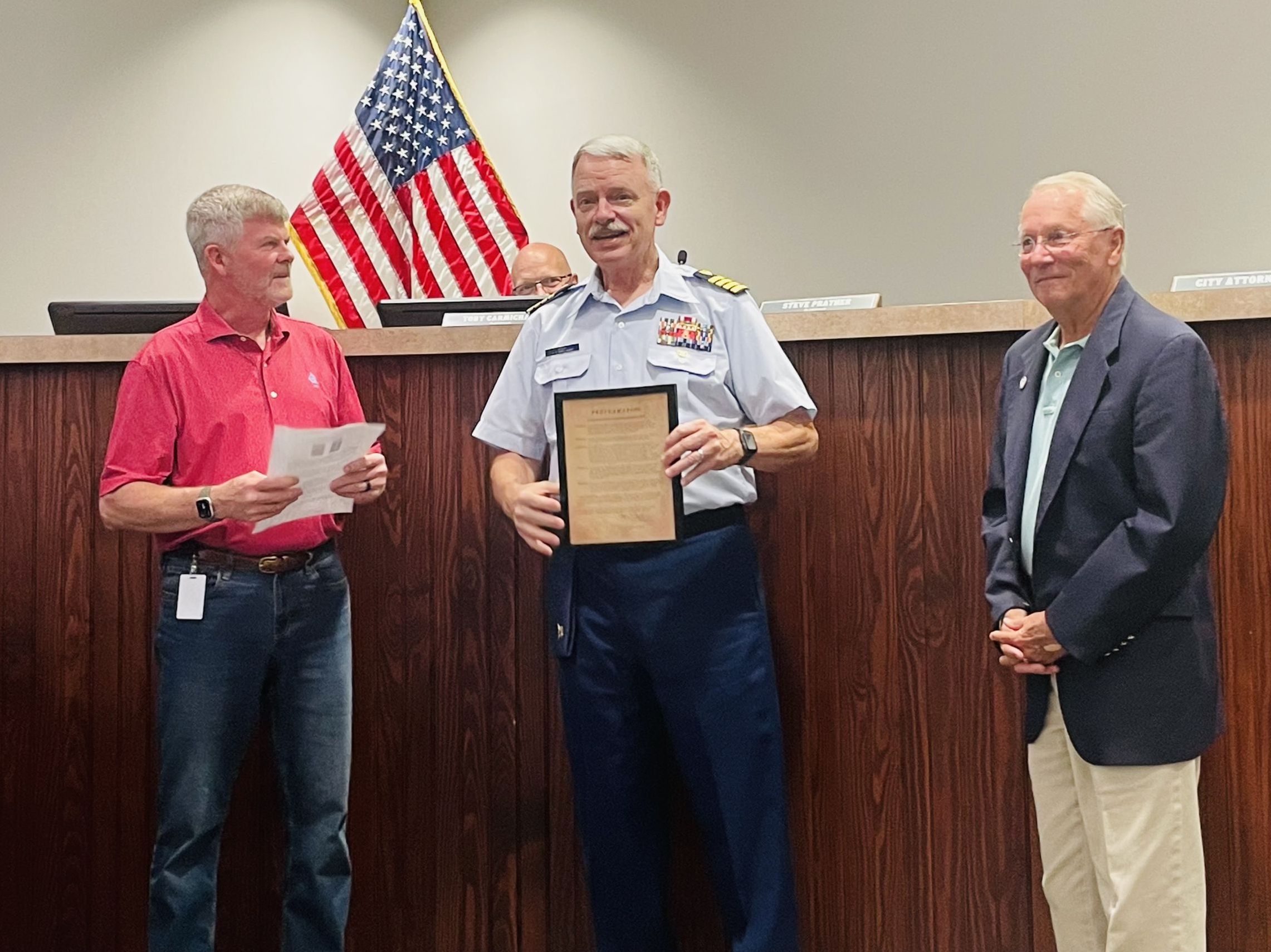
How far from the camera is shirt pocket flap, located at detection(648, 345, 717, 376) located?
2271 mm

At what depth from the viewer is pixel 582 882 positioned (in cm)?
262

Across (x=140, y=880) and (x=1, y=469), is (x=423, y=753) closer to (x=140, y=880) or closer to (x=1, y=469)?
(x=140, y=880)

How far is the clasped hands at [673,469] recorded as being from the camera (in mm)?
2064

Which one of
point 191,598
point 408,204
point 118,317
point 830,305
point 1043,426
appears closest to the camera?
point 1043,426

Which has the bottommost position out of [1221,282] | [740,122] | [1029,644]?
[1029,644]

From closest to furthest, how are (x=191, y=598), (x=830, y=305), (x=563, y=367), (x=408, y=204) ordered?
(x=191, y=598) → (x=563, y=367) → (x=830, y=305) → (x=408, y=204)

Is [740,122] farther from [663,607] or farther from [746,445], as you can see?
[663,607]

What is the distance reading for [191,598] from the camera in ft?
7.30

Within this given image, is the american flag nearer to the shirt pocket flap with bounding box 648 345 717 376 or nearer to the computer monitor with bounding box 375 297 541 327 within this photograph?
the computer monitor with bounding box 375 297 541 327

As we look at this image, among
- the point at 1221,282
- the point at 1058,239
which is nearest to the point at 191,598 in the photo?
the point at 1058,239

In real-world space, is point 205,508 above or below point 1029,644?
above

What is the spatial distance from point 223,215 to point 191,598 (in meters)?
0.73

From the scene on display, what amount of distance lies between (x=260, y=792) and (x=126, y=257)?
2.36 m

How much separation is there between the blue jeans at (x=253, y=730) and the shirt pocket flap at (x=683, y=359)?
0.76m
